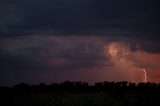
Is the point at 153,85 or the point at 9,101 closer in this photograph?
the point at 9,101

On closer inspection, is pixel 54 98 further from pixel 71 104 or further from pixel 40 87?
pixel 40 87

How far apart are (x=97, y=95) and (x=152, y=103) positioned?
10.5 meters

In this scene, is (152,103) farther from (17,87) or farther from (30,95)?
(17,87)

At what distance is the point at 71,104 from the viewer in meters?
67.7

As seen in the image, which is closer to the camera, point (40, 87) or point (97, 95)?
point (97, 95)

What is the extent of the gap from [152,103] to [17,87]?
3734 centimetres

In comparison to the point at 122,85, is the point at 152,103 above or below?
below

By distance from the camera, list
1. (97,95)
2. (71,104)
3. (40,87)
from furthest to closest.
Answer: (40,87)
(97,95)
(71,104)

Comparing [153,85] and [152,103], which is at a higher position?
[153,85]

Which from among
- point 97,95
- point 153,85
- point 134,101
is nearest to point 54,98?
point 97,95

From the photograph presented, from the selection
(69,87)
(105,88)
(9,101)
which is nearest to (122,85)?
(105,88)

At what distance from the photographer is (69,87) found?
94.1 meters

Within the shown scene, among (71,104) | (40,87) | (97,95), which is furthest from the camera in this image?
(40,87)

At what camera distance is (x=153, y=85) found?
95.8 meters
